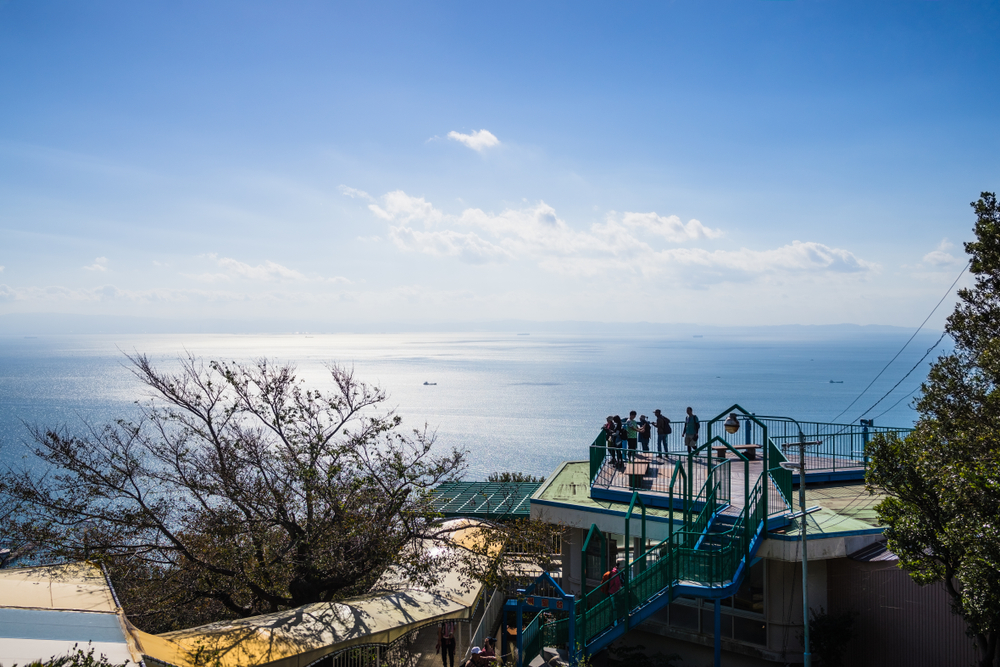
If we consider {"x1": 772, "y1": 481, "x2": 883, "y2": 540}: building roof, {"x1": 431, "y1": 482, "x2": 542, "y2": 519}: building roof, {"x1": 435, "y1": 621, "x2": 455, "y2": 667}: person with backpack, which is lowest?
{"x1": 431, "y1": 482, "x2": 542, "y2": 519}: building roof

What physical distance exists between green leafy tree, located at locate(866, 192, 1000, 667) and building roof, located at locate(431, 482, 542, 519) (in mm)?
18323

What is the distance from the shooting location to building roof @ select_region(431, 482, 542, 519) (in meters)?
31.1

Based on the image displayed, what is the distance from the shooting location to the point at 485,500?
114ft

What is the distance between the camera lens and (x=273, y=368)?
20.5 m

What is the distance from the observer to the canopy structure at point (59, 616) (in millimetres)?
9429

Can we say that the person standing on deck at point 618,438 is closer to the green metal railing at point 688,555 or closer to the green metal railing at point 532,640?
the green metal railing at point 688,555

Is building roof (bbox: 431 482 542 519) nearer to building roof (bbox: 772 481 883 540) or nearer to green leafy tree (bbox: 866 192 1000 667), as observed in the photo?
building roof (bbox: 772 481 883 540)

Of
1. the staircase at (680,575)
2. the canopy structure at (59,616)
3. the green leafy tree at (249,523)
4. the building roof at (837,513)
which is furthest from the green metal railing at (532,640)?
the canopy structure at (59,616)

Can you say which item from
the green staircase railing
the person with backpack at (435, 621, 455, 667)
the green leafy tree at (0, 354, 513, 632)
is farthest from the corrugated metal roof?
the person with backpack at (435, 621, 455, 667)

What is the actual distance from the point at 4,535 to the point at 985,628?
2206cm

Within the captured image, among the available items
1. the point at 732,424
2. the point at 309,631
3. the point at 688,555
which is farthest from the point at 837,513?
the point at 309,631

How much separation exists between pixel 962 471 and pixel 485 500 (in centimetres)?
2681

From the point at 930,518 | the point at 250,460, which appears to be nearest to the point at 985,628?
the point at 930,518

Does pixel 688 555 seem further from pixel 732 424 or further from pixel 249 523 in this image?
pixel 249 523
